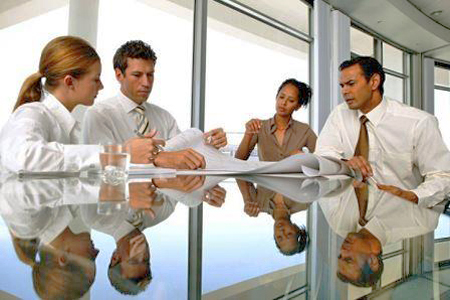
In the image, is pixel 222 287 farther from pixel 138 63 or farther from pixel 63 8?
pixel 63 8

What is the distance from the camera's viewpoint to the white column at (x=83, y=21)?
2.39 m

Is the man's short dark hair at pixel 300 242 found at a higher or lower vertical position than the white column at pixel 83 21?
lower

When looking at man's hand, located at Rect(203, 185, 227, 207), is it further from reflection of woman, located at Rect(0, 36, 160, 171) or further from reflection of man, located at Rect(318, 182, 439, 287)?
reflection of woman, located at Rect(0, 36, 160, 171)

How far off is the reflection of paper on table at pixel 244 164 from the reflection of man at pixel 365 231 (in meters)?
0.42

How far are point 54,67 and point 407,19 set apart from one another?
17.5 ft

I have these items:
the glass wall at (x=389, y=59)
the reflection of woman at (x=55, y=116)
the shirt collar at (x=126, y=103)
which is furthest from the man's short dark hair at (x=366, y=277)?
the glass wall at (x=389, y=59)

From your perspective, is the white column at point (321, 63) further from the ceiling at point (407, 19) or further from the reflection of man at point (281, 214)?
the reflection of man at point (281, 214)

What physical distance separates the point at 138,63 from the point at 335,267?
1437 millimetres

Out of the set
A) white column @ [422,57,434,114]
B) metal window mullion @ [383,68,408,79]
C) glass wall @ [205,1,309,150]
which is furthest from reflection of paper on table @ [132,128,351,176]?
white column @ [422,57,434,114]

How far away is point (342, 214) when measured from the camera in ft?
1.11

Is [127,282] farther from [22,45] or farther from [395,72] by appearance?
[395,72]

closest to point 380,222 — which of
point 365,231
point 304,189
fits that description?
point 365,231

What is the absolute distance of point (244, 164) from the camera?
1.14 meters

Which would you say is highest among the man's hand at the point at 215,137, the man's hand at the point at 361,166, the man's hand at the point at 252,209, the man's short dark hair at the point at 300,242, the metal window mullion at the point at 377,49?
the metal window mullion at the point at 377,49
